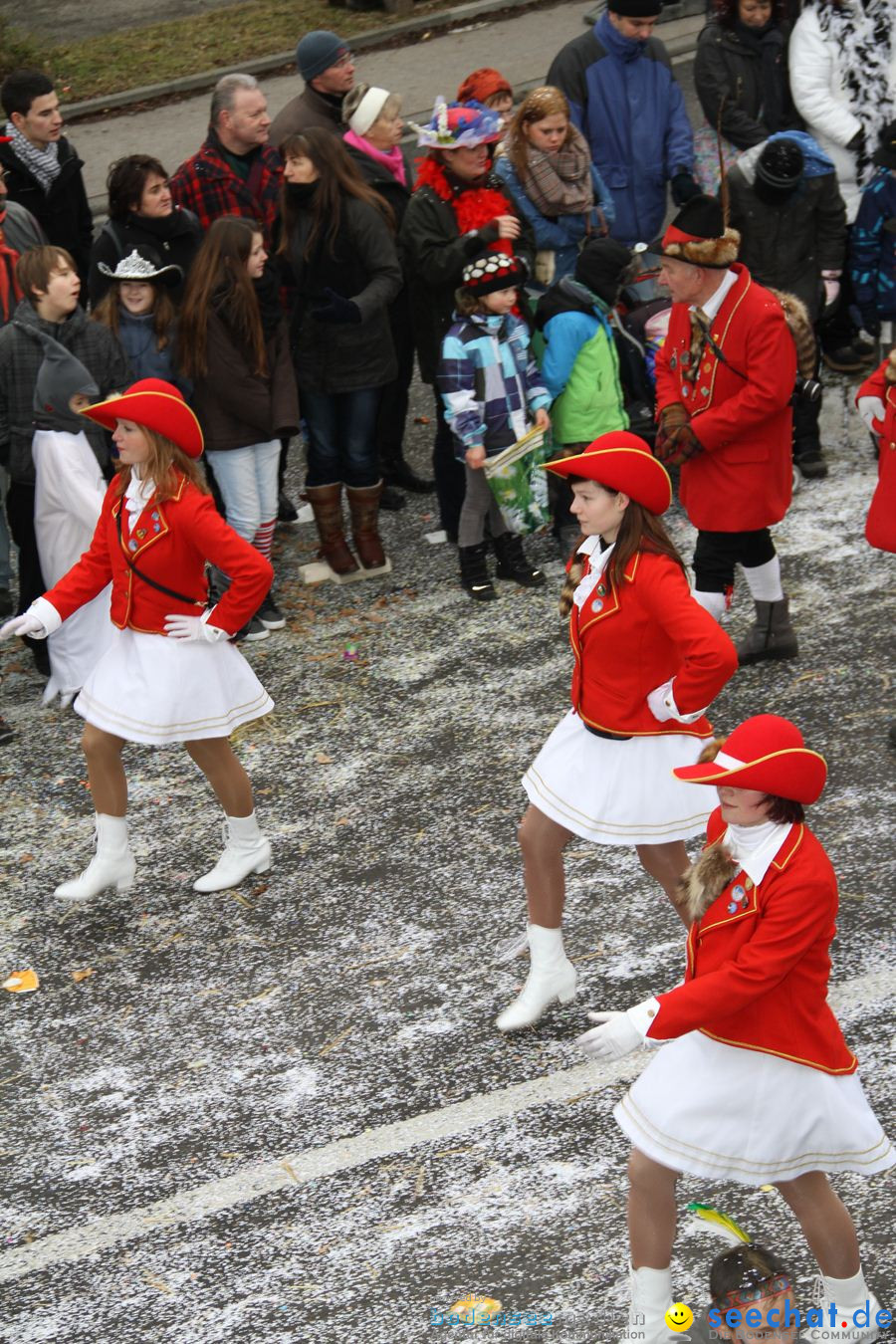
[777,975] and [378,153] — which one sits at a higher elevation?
[378,153]

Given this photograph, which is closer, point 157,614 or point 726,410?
point 157,614

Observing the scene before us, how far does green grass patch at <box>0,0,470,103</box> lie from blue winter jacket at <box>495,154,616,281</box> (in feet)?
25.4

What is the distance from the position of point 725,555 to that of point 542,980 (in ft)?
7.97

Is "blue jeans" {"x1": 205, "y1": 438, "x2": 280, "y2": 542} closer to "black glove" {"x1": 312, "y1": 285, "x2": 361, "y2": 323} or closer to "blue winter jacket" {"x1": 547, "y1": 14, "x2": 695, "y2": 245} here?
"black glove" {"x1": 312, "y1": 285, "x2": 361, "y2": 323}

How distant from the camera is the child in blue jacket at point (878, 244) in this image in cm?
807

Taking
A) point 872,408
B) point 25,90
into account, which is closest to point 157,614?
point 872,408

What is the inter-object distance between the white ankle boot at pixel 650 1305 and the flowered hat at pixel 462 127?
5.42 m

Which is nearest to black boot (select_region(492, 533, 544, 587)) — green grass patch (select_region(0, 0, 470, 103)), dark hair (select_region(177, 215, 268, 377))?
dark hair (select_region(177, 215, 268, 377))

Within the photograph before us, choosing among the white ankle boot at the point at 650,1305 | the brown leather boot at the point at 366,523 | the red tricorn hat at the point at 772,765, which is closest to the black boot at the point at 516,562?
the brown leather boot at the point at 366,523

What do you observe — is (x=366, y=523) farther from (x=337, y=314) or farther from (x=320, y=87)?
(x=320, y=87)

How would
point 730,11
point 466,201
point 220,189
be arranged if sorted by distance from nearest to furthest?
point 466,201
point 220,189
point 730,11

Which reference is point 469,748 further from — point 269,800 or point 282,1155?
point 282,1155

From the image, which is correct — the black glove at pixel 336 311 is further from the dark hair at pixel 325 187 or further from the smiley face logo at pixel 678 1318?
the smiley face logo at pixel 678 1318

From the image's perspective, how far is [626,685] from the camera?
5035 mm
